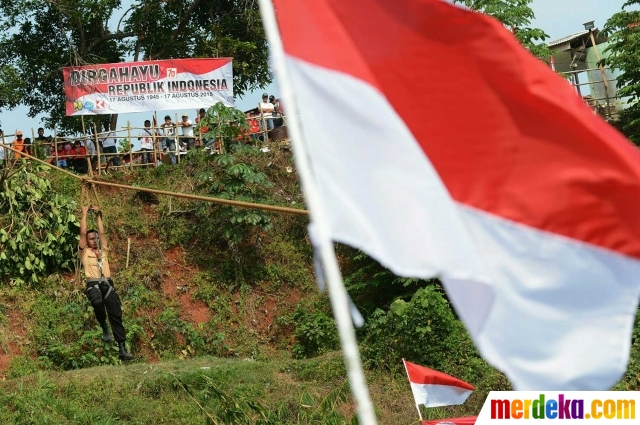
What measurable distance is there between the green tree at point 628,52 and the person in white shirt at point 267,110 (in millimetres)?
7497

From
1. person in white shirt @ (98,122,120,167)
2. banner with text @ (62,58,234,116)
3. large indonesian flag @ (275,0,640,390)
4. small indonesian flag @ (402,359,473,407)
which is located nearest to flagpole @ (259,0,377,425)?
large indonesian flag @ (275,0,640,390)

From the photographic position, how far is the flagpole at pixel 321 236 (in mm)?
2898

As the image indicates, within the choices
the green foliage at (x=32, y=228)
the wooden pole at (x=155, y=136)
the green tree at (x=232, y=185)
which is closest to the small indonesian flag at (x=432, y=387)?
the green tree at (x=232, y=185)

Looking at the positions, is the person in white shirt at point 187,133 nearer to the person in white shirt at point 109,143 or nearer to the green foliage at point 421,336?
the person in white shirt at point 109,143

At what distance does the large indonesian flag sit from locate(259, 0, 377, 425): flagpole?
176mm

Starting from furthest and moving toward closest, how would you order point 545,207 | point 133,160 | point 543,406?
point 133,160, point 543,406, point 545,207

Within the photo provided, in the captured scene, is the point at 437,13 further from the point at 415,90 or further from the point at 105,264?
the point at 105,264

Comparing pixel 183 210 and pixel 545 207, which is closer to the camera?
pixel 545 207

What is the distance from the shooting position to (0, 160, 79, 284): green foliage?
16828 millimetres

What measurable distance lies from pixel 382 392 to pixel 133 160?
9105 millimetres

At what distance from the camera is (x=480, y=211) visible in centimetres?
373

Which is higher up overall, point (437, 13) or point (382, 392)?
point (437, 13)

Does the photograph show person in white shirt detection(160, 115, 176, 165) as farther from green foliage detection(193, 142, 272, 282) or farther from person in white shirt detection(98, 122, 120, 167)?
green foliage detection(193, 142, 272, 282)

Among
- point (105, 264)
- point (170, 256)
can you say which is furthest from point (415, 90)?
point (170, 256)
